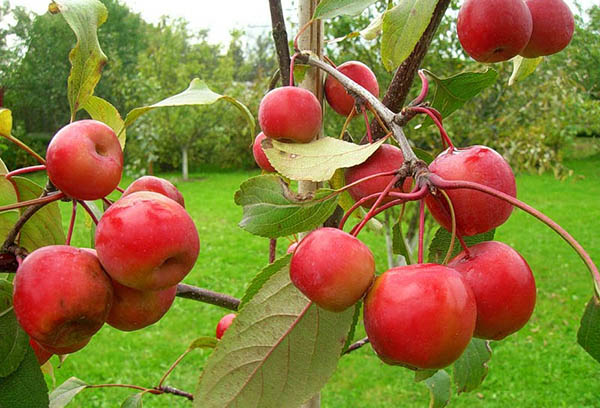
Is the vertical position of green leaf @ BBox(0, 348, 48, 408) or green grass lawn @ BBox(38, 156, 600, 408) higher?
green leaf @ BBox(0, 348, 48, 408)

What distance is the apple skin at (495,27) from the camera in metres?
0.59

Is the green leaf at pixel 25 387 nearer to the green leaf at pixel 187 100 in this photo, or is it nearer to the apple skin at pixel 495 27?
the green leaf at pixel 187 100

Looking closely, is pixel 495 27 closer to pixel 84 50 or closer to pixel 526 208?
pixel 526 208

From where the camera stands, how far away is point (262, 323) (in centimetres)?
54

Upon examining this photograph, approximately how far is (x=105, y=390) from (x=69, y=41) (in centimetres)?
1197

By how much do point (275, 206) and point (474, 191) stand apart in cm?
18

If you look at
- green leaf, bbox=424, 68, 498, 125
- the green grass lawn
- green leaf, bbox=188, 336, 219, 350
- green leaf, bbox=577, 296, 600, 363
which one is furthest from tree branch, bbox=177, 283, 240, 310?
the green grass lawn

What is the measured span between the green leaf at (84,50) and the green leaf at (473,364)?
0.69 metres

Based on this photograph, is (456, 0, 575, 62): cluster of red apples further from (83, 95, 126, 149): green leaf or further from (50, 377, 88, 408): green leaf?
(50, 377, 88, 408): green leaf

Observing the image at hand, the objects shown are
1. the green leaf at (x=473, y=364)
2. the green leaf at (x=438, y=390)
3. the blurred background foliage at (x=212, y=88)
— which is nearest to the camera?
the green leaf at (x=473, y=364)

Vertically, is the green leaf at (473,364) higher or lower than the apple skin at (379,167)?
lower

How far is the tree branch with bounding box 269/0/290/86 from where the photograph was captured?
2.37 feet

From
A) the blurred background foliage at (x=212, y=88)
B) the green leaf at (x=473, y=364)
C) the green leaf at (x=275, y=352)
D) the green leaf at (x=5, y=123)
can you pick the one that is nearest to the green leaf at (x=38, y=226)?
the green leaf at (x=5, y=123)

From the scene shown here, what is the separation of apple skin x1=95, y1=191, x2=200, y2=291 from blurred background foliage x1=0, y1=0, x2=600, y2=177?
2376 mm
